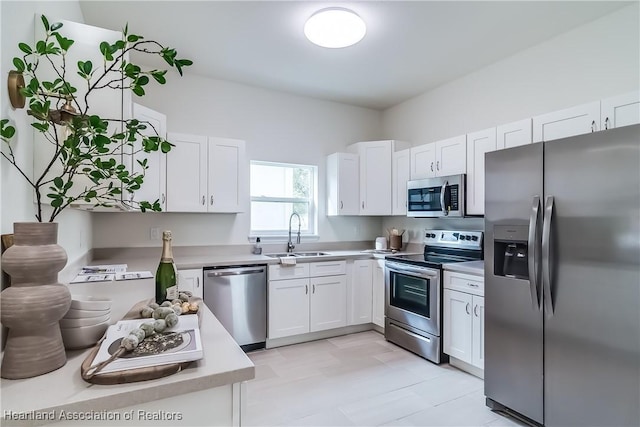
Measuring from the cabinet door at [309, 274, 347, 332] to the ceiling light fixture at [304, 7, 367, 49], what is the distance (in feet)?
7.48

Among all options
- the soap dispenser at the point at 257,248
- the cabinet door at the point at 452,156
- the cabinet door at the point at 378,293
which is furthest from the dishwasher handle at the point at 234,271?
the cabinet door at the point at 452,156

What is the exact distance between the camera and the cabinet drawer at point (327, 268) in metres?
3.64

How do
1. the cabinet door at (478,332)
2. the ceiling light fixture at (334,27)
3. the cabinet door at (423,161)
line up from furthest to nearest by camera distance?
the cabinet door at (423,161) → the cabinet door at (478,332) → the ceiling light fixture at (334,27)

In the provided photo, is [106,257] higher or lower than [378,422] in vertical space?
higher

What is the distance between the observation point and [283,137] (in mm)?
4172

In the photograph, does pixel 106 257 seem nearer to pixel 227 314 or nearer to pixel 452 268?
pixel 227 314

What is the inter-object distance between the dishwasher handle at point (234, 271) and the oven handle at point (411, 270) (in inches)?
53.0

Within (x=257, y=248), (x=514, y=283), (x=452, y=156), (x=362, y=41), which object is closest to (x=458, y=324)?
(x=514, y=283)

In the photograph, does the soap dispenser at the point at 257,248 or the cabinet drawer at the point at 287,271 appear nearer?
the cabinet drawer at the point at 287,271

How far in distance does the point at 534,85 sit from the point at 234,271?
3238mm

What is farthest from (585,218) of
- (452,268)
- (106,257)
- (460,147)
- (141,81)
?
(106,257)

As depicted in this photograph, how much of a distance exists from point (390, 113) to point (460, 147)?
1.68m

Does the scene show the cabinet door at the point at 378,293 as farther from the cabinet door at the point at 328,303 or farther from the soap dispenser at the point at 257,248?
the soap dispenser at the point at 257,248

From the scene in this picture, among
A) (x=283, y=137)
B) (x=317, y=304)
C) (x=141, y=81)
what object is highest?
(x=283, y=137)
